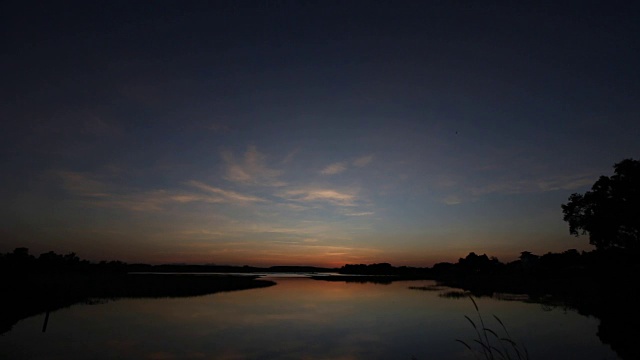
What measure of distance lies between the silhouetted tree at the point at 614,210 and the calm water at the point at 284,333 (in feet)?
61.6

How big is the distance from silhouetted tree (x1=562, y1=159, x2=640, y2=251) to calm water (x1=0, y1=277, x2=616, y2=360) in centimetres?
1876

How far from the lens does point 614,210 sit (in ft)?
163

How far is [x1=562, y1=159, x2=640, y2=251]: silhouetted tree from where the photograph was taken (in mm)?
48156

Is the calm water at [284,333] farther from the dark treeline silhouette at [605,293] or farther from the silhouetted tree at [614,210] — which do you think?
the silhouetted tree at [614,210]

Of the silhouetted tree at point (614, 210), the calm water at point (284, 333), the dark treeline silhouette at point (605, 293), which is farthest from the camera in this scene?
the silhouetted tree at point (614, 210)

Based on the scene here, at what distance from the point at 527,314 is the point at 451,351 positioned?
1656 centimetres

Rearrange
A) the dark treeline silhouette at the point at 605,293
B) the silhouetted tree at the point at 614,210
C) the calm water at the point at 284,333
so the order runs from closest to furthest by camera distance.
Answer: the calm water at the point at 284,333, the dark treeline silhouette at the point at 605,293, the silhouetted tree at the point at 614,210

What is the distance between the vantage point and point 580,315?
110ft

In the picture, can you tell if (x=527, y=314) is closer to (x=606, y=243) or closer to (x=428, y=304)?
(x=428, y=304)

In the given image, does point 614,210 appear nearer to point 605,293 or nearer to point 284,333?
point 605,293

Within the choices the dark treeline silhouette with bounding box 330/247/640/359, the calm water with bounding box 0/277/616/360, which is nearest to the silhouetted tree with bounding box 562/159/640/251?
the dark treeline silhouette with bounding box 330/247/640/359

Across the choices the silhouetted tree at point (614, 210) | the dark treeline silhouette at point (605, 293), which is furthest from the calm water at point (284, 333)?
the silhouetted tree at point (614, 210)

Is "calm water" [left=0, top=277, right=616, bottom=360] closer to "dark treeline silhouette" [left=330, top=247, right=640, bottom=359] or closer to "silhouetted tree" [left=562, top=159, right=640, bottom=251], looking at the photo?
"dark treeline silhouette" [left=330, top=247, right=640, bottom=359]

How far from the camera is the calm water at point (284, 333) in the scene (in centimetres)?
2216
